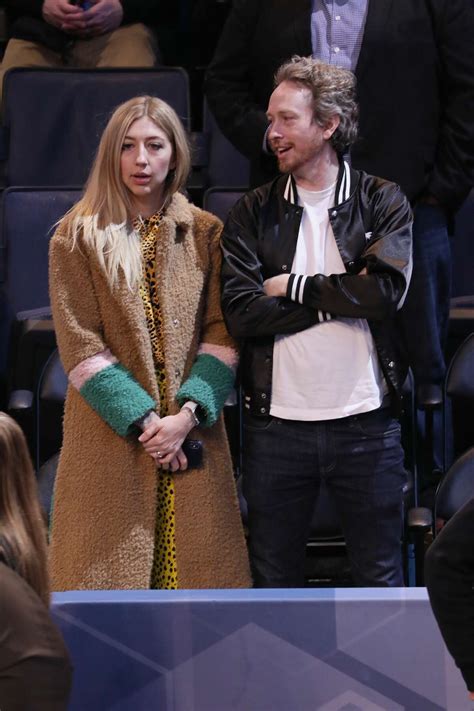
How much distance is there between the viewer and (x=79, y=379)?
2842 mm

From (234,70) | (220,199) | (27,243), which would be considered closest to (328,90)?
(234,70)

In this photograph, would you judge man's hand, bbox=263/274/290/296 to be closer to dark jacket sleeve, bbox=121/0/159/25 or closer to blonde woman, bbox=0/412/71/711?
blonde woman, bbox=0/412/71/711

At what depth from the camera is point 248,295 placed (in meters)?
2.84

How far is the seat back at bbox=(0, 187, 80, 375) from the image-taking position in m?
4.15

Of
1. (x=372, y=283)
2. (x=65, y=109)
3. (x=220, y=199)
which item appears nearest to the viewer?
(x=372, y=283)

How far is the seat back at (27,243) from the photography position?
13.6 ft

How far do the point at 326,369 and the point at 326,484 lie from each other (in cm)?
26

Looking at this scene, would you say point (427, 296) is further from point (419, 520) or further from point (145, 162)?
point (145, 162)

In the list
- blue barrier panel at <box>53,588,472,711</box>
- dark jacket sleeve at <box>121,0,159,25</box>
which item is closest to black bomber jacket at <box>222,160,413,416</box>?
blue barrier panel at <box>53,588,472,711</box>

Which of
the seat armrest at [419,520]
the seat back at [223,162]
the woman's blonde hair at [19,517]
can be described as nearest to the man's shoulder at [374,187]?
the seat armrest at [419,520]

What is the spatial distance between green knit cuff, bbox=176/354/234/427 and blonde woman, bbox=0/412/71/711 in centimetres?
111

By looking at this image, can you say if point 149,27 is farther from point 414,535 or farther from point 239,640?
point 239,640

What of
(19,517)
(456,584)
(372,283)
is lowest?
(456,584)

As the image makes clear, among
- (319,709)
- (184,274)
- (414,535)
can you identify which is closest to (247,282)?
(184,274)
